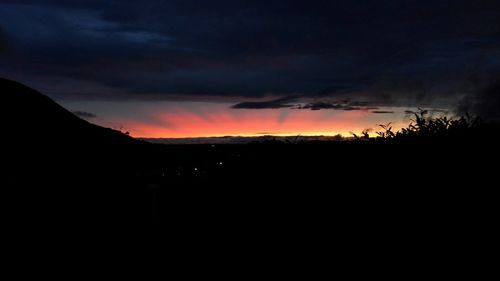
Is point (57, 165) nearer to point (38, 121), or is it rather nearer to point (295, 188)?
point (38, 121)

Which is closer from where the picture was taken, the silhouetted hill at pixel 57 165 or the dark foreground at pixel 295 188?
the dark foreground at pixel 295 188


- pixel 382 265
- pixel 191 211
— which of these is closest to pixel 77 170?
pixel 191 211

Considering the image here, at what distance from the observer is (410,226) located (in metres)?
5.20

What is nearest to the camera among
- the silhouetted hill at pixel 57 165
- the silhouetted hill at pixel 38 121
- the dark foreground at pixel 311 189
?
the dark foreground at pixel 311 189

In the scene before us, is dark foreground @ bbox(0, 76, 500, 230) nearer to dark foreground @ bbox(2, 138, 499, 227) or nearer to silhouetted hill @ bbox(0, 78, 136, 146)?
dark foreground @ bbox(2, 138, 499, 227)

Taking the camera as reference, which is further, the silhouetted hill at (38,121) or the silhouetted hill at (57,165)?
the silhouetted hill at (38,121)

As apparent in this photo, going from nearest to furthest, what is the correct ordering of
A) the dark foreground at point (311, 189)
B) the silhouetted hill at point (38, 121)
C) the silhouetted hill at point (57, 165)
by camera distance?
the dark foreground at point (311, 189), the silhouetted hill at point (57, 165), the silhouetted hill at point (38, 121)

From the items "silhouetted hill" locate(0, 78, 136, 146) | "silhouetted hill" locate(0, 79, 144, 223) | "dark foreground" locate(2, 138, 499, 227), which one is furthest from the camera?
"silhouetted hill" locate(0, 78, 136, 146)

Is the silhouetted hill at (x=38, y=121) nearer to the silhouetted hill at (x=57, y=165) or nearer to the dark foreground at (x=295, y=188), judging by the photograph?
the silhouetted hill at (x=57, y=165)

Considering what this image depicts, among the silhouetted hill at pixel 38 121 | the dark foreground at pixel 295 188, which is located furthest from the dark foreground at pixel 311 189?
the silhouetted hill at pixel 38 121

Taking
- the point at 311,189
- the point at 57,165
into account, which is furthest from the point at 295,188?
the point at 57,165

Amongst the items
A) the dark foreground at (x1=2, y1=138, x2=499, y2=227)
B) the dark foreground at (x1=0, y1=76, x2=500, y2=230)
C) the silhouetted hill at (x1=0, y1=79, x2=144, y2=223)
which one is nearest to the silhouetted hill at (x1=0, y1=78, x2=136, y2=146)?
the silhouetted hill at (x1=0, y1=79, x2=144, y2=223)

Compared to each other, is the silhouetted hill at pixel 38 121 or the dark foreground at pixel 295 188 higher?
the silhouetted hill at pixel 38 121

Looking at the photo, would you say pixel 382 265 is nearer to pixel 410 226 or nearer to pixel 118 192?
pixel 410 226
